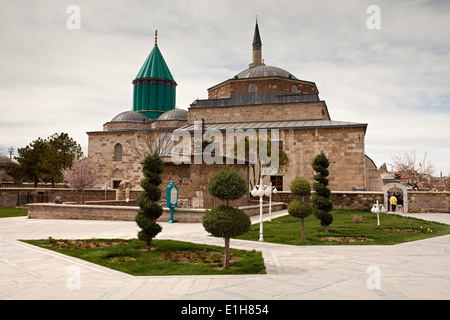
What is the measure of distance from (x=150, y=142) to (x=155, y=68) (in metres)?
13.1

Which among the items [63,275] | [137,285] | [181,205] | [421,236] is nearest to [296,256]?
[137,285]

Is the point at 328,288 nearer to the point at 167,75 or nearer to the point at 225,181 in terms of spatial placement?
the point at 225,181

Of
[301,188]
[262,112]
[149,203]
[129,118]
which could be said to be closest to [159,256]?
[149,203]

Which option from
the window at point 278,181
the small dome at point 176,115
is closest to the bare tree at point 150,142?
the small dome at point 176,115

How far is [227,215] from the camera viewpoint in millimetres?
6379

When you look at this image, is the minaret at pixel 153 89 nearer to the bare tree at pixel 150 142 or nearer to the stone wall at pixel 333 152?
the bare tree at pixel 150 142

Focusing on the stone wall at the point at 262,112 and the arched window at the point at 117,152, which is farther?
the arched window at the point at 117,152

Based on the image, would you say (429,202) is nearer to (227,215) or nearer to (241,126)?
(241,126)

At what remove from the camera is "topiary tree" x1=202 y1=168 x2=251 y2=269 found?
6281mm

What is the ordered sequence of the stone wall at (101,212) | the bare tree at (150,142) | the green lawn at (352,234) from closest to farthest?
the green lawn at (352,234)
the stone wall at (101,212)
the bare tree at (150,142)

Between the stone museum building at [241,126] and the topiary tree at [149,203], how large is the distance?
9322mm

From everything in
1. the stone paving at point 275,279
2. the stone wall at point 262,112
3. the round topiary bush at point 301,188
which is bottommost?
the stone paving at point 275,279

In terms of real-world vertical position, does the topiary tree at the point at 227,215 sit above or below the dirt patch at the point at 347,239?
above

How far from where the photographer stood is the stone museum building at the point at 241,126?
25.9 m
